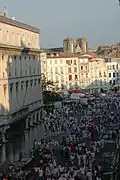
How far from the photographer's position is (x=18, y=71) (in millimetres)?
47188

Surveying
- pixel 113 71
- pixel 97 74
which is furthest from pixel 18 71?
pixel 113 71

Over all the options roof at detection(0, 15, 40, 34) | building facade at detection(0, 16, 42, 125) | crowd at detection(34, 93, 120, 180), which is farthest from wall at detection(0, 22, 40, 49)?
crowd at detection(34, 93, 120, 180)

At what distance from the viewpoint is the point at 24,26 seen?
51375 millimetres

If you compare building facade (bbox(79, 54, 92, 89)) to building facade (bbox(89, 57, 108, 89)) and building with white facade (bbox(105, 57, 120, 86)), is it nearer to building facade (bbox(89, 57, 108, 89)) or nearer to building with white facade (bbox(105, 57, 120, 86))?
building facade (bbox(89, 57, 108, 89))

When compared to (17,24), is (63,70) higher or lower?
lower

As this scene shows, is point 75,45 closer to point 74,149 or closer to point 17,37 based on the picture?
point 17,37

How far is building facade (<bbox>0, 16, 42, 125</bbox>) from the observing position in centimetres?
4209

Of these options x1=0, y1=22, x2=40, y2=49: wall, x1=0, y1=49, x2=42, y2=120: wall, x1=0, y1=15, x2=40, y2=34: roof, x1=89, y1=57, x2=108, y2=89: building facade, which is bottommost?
x1=89, y1=57, x2=108, y2=89: building facade

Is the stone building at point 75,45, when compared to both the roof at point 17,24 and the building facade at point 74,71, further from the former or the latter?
the roof at point 17,24

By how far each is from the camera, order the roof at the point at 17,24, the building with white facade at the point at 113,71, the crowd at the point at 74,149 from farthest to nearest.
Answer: the building with white facade at the point at 113,71 → the roof at the point at 17,24 → the crowd at the point at 74,149

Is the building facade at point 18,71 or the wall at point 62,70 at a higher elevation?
the building facade at point 18,71

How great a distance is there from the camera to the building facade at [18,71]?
42.1m

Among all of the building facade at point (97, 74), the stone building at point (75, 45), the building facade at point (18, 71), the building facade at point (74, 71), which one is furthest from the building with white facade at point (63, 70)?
the building facade at point (18, 71)

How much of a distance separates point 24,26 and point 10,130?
42.6 ft
